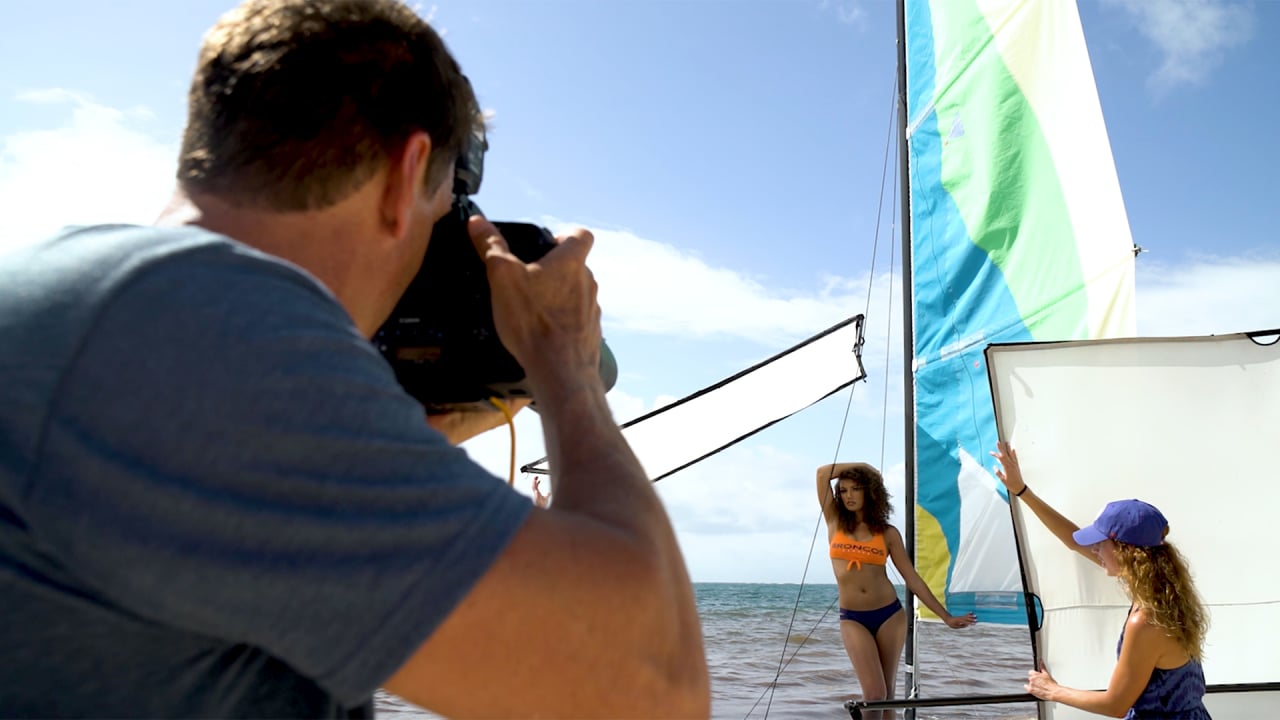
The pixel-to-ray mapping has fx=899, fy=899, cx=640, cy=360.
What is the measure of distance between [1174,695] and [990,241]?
9.68 ft

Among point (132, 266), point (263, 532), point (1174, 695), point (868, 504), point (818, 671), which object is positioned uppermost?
point (868, 504)

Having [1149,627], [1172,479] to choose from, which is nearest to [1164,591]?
[1149,627]

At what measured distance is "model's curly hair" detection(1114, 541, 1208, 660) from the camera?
2.90m

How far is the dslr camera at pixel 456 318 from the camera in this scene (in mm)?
816

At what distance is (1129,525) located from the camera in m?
2.98

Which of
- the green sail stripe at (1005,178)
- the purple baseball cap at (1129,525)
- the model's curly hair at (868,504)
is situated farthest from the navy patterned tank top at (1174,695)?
the model's curly hair at (868,504)

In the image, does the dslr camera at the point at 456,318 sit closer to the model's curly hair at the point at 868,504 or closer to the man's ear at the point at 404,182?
the man's ear at the point at 404,182

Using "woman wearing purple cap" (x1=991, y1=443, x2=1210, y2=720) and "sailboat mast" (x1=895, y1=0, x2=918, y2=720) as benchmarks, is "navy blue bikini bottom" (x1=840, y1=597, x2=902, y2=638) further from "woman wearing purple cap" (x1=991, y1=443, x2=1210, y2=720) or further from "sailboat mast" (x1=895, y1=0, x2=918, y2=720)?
"woman wearing purple cap" (x1=991, y1=443, x2=1210, y2=720)

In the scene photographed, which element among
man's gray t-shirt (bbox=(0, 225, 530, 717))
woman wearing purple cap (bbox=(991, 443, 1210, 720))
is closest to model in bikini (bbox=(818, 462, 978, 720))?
woman wearing purple cap (bbox=(991, 443, 1210, 720))

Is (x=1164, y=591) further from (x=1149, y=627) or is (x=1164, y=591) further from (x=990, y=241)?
(x=990, y=241)

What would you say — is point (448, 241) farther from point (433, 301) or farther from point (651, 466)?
point (651, 466)

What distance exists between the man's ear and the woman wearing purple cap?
9.69 ft

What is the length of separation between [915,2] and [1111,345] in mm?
3609

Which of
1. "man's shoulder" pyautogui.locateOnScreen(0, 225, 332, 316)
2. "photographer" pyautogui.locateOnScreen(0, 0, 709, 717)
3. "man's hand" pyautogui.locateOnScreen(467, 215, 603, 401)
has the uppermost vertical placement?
"man's hand" pyautogui.locateOnScreen(467, 215, 603, 401)
